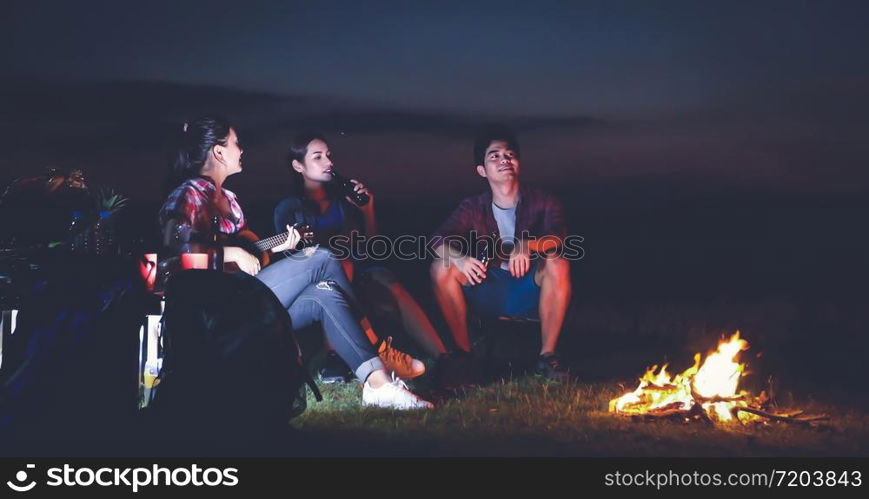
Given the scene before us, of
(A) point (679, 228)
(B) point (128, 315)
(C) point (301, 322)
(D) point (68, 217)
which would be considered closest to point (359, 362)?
(C) point (301, 322)

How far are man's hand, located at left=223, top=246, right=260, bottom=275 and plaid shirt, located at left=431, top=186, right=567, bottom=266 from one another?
48.5 inches

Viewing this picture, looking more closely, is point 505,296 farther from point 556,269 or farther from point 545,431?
point 545,431

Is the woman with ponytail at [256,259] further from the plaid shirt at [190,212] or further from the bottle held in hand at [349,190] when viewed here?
the bottle held in hand at [349,190]

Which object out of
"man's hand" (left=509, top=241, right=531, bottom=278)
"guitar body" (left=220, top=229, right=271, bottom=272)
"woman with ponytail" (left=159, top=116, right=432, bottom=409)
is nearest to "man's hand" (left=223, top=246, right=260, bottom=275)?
"woman with ponytail" (left=159, top=116, right=432, bottom=409)

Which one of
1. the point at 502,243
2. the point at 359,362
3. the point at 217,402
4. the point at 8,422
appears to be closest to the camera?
the point at 8,422

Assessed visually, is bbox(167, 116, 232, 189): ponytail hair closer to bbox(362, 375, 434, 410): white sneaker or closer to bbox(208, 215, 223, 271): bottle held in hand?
bbox(208, 215, 223, 271): bottle held in hand

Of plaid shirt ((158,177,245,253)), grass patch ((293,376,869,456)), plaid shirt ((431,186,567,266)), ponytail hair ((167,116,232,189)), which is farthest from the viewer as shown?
plaid shirt ((431,186,567,266))

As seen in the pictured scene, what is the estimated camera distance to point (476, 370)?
19.4ft

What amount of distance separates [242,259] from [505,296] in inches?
65.6

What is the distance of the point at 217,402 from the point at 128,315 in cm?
56

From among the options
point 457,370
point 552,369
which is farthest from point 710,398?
point 457,370

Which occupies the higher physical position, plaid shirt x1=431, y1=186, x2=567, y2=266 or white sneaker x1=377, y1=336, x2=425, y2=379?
plaid shirt x1=431, y1=186, x2=567, y2=266

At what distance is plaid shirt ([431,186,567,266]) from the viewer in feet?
20.3

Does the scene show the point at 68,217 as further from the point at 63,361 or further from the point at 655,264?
the point at 655,264
